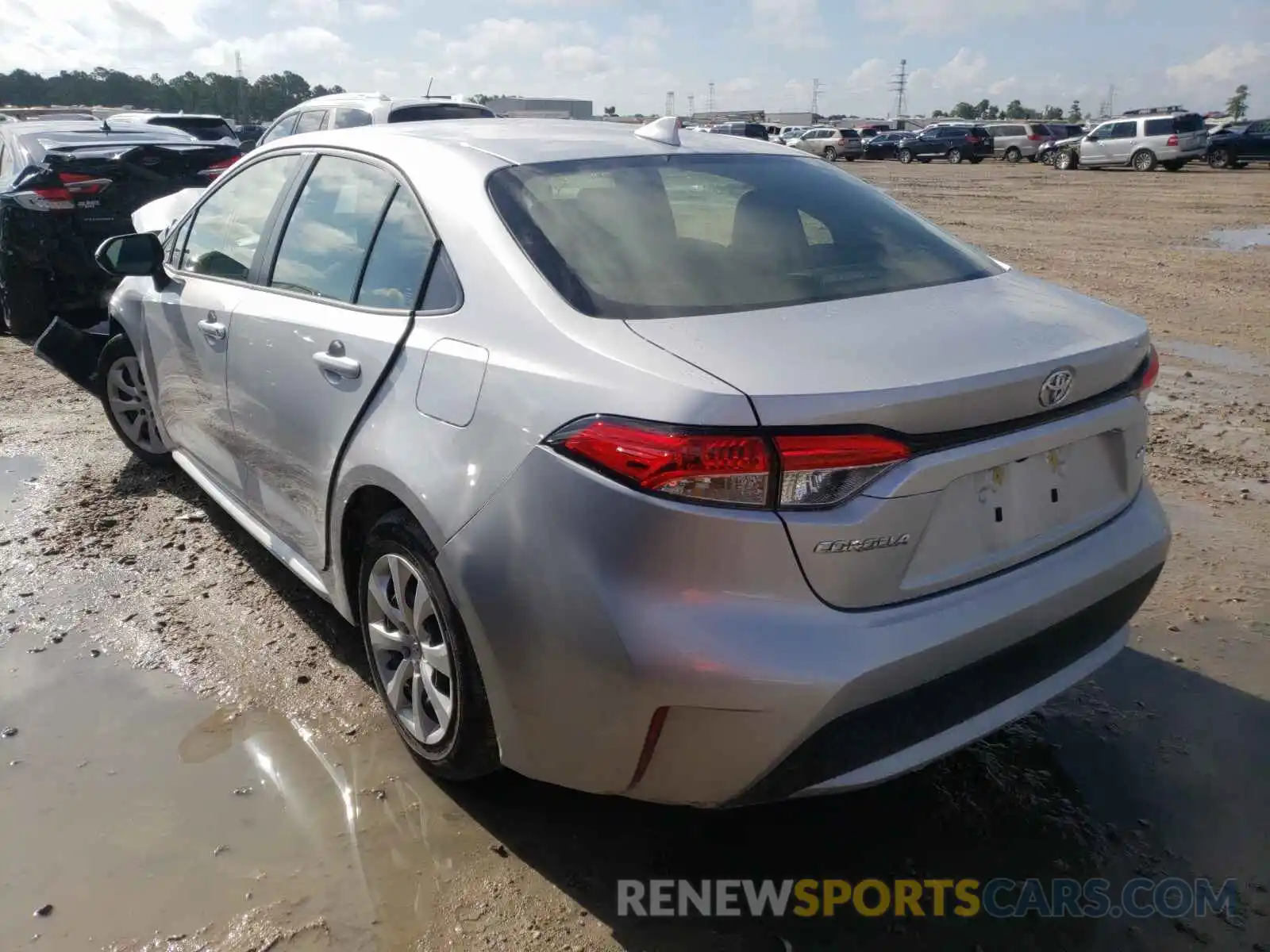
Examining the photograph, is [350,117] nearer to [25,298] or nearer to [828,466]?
[25,298]

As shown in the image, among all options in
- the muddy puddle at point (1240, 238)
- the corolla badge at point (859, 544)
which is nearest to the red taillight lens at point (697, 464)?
the corolla badge at point (859, 544)

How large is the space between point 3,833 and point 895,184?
2759 centimetres

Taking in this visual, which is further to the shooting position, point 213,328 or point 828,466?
point 213,328

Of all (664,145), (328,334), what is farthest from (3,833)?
(664,145)

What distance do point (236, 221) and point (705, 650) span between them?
2.80 metres

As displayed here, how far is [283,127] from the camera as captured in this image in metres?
14.0

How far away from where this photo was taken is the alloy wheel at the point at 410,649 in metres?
2.63

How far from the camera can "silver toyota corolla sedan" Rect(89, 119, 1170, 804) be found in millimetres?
2014

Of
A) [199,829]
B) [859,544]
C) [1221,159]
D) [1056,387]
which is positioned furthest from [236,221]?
[1221,159]

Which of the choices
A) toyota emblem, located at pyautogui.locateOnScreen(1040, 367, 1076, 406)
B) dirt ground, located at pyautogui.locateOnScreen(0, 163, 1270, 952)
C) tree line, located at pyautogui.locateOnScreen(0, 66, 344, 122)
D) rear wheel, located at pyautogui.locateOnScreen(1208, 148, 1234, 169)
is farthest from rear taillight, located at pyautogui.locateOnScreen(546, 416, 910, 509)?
tree line, located at pyautogui.locateOnScreen(0, 66, 344, 122)

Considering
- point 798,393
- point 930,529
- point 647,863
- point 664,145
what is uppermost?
point 664,145

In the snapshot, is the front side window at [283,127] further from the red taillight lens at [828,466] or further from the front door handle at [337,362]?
the red taillight lens at [828,466]

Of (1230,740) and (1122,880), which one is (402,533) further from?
(1230,740)

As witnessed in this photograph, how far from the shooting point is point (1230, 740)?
9.95 ft
